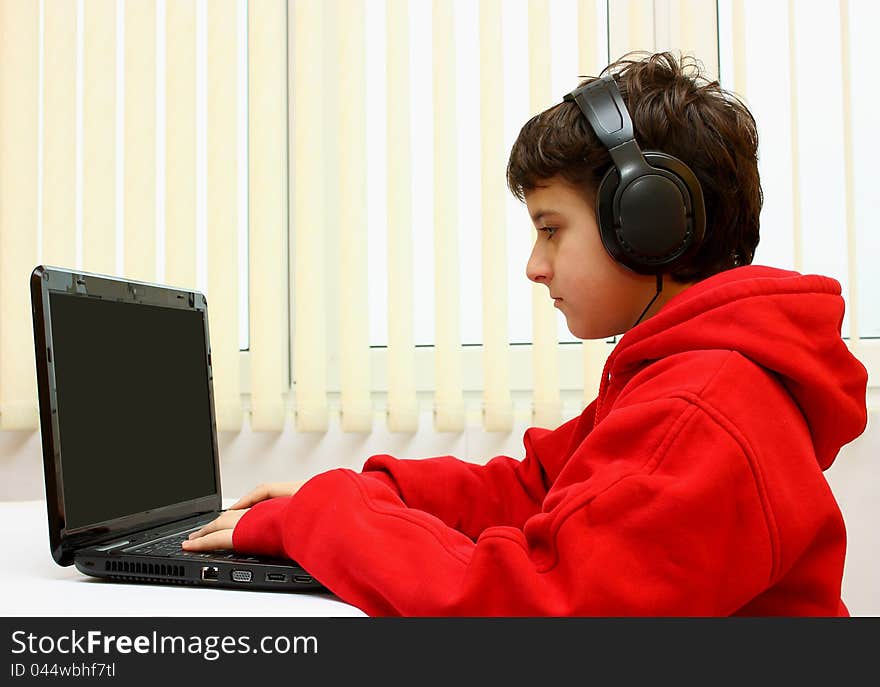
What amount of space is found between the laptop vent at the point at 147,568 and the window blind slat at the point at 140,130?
1050 millimetres

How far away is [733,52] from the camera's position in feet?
5.17

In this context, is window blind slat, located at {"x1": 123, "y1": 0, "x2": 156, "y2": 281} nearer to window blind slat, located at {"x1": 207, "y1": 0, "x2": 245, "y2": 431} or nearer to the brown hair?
window blind slat, located at {"x1": 207, "y1": 0, "x2": 245, "y2": 431}

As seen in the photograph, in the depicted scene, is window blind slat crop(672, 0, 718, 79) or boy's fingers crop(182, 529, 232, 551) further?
window blind slat crop(672, 0, 718, 79)

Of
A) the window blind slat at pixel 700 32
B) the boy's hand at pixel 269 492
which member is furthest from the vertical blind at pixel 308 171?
the boy's hand at pixel 269 492

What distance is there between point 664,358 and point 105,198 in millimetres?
1405

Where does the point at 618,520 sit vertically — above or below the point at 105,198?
below

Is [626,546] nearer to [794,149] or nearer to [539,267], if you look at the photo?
[539,267]

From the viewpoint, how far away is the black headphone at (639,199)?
0.76 meters

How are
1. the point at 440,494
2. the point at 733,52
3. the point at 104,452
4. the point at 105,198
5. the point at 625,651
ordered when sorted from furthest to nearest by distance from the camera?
the point at 105,198 < the point at 733,52 < the point at 440,494 < the point at 104,452 < the point at 625,651

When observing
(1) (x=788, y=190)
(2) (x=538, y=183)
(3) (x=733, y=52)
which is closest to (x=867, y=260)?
(1) (x=788, y=190)

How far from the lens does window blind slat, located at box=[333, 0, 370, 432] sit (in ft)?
5.29

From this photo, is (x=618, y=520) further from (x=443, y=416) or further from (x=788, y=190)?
(x=788, y=190)

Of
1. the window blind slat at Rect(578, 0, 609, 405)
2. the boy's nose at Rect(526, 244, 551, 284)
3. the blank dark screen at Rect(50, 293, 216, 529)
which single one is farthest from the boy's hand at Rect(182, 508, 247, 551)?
the window blind slat at Rect(578, 0, 609, 405)

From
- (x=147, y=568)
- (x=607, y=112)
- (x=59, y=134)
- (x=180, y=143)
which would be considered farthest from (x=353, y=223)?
(x=147, y=568)
